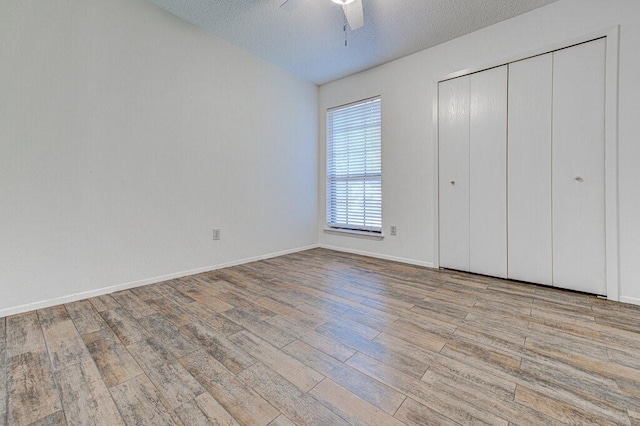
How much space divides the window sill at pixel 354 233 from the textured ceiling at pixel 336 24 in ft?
7.46

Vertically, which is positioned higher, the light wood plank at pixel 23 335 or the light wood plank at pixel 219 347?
the light wood plank at pixel 23 335

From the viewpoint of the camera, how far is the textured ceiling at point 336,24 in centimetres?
248

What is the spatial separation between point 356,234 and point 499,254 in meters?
1.76

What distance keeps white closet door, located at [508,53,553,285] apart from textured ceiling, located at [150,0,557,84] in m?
0.64

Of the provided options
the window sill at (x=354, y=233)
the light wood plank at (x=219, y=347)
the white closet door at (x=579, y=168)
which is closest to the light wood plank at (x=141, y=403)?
the light wood plank at (x=219, y=347)

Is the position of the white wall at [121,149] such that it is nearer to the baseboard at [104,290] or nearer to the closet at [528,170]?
the baseboard at [104,290]

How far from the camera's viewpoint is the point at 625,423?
103 centimetres

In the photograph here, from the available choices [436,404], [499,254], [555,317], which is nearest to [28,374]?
[436,404]

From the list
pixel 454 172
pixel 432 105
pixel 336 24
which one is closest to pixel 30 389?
pixel 336 24

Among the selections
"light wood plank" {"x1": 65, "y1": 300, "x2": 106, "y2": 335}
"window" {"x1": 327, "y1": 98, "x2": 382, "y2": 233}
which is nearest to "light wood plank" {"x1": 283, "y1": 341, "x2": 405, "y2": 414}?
"light wood plank" {"x1": 65, "y1": 300, "x2": 106, "y2": 335}

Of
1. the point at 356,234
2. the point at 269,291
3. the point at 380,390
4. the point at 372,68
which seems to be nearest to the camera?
the point at 380,390

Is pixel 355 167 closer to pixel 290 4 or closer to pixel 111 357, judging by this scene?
pixel 290 4

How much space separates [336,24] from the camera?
2.75 meters

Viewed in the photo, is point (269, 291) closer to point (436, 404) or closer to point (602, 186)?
point (436, 404)
